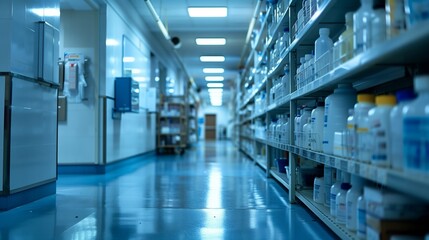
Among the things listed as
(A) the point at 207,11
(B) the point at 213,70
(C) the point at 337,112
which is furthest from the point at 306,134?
(B) the point at 213,70

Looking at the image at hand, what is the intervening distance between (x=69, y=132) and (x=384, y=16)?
Result: 17.9 feet

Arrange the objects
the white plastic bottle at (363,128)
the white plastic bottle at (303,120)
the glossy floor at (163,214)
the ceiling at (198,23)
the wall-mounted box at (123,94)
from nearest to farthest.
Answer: the white plastic bottle at (363,128), the glossy floor at (163,214), the white plastic bottle at (303,120), the wall-mounted box at (123,94), the ceiling at (198,23)

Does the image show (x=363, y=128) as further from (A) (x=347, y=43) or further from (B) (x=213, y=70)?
(B) (x=213, y=70)

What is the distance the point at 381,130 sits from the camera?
1.42 m

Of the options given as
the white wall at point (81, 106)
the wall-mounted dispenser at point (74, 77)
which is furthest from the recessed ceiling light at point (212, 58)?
the wall-mounted dispenser at point (74, 77)

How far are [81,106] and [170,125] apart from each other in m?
4.99

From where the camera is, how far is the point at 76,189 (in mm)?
4273

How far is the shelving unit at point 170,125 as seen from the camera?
10773 mm

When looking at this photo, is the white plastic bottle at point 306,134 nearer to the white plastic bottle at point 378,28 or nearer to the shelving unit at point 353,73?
the shelving unit at point 353,73

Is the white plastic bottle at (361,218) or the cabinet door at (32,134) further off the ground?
the cabinet door at (32,134)

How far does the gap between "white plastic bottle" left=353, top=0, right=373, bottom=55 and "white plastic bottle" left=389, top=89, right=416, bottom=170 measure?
1.25ft

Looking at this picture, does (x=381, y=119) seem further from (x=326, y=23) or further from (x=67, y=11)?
(x=67, y=11)

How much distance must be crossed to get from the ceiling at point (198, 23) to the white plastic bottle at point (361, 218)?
17.4ft

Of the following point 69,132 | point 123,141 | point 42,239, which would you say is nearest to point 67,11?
point 69,132
